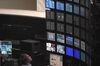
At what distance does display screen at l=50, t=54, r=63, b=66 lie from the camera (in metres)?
1.00

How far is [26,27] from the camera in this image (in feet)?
3.92

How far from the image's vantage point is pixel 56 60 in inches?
39.5

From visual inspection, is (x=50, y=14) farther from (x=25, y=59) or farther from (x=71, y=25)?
(x=25, y=59)

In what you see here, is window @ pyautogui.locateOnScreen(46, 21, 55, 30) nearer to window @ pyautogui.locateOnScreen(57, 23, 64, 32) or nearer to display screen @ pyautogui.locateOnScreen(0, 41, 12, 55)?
window @ pyautogui.locateOnScreen(57, 23, 64, 32)

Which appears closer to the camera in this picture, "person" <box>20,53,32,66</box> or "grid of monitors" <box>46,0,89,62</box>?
"grid of monitors" <box>46,0,89,62</box>

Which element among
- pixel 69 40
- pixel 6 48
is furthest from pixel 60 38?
pixel 6 48

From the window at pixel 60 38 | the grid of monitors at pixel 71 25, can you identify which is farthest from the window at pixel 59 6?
the window at pixel 60 38

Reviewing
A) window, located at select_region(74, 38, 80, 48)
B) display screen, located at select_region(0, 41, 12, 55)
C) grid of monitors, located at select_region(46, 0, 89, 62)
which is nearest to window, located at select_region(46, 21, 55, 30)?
grid of monitors, located at select_region(46, 0, 89, 62)

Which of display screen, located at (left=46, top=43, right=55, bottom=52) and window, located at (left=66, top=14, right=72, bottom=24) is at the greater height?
window, located at (left=66, top=14, right=72, bottom=24)

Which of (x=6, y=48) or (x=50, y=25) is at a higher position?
(x=50, y=25)

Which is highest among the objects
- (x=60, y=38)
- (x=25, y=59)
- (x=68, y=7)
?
(x=68, y=7)

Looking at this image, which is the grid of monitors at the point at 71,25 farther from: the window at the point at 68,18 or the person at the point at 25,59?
the person at the point at 25,59

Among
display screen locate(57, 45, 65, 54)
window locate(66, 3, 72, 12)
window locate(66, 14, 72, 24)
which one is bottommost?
display screen locate(57, 45, 65, 54)

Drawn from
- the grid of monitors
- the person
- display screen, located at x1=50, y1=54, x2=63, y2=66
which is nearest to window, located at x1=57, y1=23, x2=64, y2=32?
the grid of monitors
